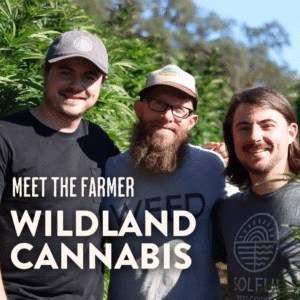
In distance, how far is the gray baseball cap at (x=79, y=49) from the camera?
8.95 feet

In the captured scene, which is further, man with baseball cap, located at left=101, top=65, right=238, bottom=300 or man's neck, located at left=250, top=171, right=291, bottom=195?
man with baseball cap, located at left=101, top=65, right=238, bottom=300

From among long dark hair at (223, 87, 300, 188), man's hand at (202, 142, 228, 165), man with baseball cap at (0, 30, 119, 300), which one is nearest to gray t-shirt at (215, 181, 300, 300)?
long dark hair at (223, 87, 300, 188)

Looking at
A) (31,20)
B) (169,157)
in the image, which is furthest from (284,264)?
(31,20)

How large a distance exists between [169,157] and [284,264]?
0.99 meters

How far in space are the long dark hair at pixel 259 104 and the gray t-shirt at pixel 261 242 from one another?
17 cm

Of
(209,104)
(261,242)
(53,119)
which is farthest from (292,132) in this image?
(209,104)

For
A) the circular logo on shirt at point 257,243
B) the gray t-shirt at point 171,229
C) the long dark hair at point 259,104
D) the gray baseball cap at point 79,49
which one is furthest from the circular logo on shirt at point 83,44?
the circular logo on shirt at point 257,243

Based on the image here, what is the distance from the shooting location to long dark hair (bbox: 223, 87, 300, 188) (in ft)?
8.45

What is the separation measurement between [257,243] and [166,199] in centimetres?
68

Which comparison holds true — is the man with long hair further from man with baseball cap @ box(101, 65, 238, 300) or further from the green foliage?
the green foliage

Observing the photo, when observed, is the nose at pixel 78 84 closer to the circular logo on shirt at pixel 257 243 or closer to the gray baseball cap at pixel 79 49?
the gray baseball cap at pixel 79 49

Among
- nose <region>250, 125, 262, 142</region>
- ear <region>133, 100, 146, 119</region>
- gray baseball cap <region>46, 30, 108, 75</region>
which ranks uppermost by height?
gray baseball cap <region>46, 30, 108, 75</region>

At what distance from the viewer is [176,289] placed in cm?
273

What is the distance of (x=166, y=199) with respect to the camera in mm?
2895
